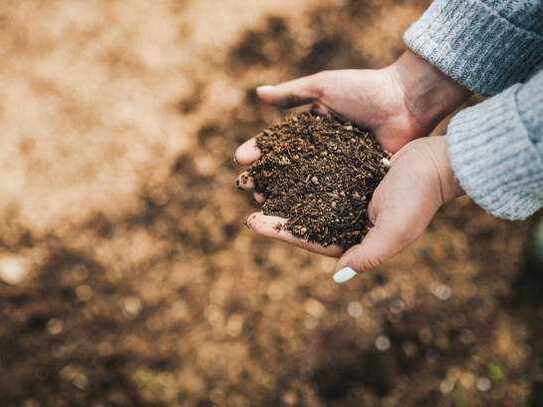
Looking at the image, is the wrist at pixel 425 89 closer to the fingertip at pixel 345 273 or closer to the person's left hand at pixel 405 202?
the person's left hand at pixel 405 202

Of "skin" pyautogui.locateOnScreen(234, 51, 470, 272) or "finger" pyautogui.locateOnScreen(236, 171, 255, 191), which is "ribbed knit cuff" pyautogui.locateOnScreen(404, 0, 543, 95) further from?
"finger" pyautogui.locateOnScreen(236, 171, 255, 191)

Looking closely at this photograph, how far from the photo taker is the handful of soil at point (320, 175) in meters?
2.15

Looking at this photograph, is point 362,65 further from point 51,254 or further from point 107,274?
point 51,254

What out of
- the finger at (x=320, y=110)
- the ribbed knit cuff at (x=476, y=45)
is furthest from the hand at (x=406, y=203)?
the finger at (x=320, y=110)

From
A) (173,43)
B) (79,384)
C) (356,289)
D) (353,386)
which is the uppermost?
(173,43)

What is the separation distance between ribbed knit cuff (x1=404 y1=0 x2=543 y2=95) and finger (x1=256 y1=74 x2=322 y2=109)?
519 mm

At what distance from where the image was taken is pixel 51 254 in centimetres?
307

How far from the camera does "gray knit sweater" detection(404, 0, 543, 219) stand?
1.67m

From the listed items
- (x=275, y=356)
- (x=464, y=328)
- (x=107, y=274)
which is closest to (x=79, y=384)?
(x=107, y=274)

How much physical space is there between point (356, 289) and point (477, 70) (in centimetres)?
169

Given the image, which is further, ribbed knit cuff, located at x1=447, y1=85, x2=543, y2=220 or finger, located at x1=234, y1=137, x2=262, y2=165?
finger, located at x1=234, y1=137, x2=262, y2=165

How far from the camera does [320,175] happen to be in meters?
2.23

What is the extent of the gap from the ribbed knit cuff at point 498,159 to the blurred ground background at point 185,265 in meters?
1.51

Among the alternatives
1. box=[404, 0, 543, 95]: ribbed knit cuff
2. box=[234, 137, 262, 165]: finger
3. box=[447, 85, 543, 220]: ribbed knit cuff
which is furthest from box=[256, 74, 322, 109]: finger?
box=[447, 85, 543, 220]: ribbed knit cuff
